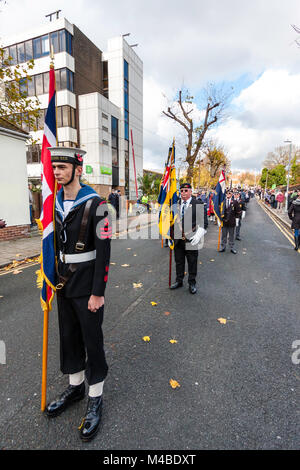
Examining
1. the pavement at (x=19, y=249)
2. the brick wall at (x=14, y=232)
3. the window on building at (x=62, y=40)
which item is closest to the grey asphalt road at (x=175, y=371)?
the pavement at (x=19, y=249)

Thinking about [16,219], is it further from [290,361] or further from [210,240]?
[290,361]

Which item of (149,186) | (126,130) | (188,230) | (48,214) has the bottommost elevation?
(188,230)

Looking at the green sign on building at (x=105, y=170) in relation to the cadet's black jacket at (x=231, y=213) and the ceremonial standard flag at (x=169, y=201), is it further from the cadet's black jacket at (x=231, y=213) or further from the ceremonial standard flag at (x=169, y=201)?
the ceremonial standard flag at (x=169, y=201)

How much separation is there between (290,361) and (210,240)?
771 centimetres

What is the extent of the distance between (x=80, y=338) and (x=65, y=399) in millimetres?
570

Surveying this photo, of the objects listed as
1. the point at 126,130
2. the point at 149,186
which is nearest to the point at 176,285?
the point at 149,186

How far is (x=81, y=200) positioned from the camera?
6.73 ft

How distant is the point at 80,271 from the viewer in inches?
81.7

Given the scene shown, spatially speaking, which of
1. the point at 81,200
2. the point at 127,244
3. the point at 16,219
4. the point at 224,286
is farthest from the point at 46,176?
the point at 16,219

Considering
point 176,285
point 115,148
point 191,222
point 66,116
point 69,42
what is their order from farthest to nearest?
point 115,148 < point 66,116 < point 69,42 < point 176,285 < point 191,222

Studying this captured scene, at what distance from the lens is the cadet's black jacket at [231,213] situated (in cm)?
845

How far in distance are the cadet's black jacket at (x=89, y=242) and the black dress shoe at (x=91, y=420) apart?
992 mm

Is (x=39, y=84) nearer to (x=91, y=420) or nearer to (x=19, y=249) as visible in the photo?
(x=19, y=249)

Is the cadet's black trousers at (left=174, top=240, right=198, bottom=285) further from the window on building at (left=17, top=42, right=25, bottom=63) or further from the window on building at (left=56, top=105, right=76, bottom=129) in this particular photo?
the window on building at (left=17, top=42, right=25, bottom=63)
